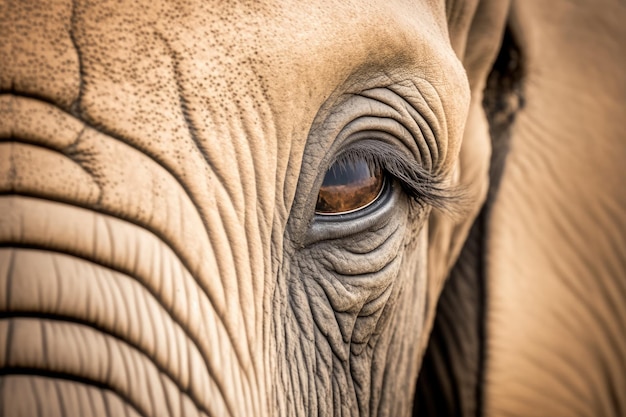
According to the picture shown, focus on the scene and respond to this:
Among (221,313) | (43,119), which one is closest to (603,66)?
(221,313)

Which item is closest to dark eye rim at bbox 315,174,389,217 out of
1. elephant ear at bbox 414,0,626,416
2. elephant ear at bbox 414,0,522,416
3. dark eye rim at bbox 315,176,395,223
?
dark eye rim at bbox 315,176,395,223

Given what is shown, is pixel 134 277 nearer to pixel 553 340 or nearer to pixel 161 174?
pixel 161 174

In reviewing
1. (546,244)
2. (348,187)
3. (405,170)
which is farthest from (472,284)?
(348,187)

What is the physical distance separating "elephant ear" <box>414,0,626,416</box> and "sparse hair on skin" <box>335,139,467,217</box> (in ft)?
2.39

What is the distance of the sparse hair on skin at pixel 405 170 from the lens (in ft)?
3.85

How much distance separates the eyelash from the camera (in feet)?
3.85

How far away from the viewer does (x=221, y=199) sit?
961 mm

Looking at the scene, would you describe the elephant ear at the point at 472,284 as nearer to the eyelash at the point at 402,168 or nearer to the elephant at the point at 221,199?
the elephant at the point at 221,199

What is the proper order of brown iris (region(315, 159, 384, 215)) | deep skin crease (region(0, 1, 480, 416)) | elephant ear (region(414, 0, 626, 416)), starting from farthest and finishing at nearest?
elephant ear (region(414, 0, 626, 416)) → brown iris (region(315, 159, 384, 215)) → deep skin crease (region(0, 1, 480, 416))

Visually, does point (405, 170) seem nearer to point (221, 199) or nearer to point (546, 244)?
point (221, 199)

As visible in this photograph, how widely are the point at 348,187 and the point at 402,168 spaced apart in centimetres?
13

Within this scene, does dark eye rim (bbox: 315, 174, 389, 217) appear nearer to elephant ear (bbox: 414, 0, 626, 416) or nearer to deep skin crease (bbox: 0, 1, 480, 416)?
deep skin crease (bbox: 0, 1, 480, 416)

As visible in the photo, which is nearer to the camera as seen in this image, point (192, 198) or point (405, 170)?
point (192, 198)

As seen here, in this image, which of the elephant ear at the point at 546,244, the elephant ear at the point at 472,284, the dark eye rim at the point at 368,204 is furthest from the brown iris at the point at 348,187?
the elephant ear at the point at 546,244
